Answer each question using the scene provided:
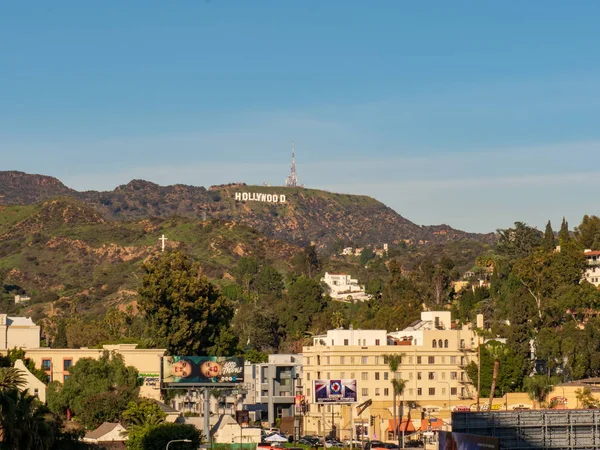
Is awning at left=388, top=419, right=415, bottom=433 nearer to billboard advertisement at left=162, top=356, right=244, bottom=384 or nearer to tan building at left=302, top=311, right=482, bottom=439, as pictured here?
tan building at left=302, top=311, right=482, bottom=439

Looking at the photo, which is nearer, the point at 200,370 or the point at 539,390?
the point at 200,370

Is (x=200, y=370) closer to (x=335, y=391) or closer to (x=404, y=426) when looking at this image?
(x=335, y=391)

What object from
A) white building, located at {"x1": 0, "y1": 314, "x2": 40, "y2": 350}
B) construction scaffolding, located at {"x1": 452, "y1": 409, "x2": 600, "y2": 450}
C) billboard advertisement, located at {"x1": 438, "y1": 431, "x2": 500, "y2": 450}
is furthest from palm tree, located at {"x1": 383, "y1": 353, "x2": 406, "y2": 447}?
construction scaffolding, located at {"x1": 452, "y1": 409, "x2": 600, "y2": 450}

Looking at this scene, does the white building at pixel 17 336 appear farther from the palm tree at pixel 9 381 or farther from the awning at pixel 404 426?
the palm tree at pixel 9 381

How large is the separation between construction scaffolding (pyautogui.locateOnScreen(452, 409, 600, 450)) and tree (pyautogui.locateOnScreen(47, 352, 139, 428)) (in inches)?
2623

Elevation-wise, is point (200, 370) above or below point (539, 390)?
above

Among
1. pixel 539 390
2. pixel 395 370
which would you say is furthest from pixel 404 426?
pixel 539 390

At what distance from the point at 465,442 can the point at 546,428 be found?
21.6ft

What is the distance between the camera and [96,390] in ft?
517

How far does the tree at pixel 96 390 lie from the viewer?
154125 mm

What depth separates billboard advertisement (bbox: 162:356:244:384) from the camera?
170000 millimetres

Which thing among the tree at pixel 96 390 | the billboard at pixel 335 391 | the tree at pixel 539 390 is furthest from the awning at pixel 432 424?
the tree at pixel 96 390

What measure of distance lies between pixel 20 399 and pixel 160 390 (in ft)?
257

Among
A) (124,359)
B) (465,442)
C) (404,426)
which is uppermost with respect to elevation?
(124,359)
